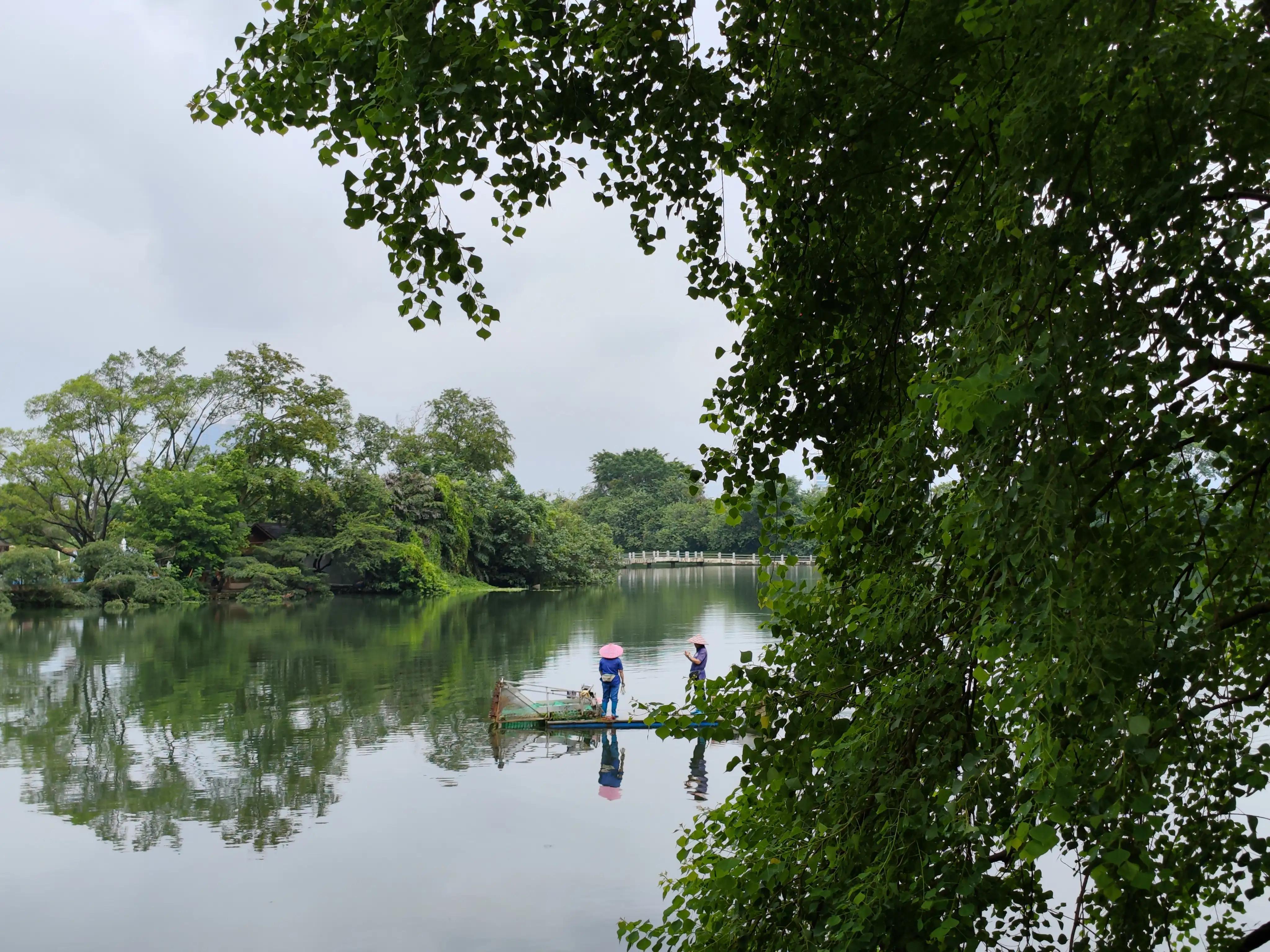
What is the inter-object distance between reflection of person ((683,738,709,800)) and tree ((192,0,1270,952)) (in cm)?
658

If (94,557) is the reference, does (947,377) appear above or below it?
above

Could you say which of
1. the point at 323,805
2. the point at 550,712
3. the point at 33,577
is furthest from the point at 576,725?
the point at 33,577

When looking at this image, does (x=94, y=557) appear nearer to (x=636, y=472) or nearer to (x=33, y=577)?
(x=33, y=577)

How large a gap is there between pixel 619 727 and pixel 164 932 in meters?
5.80

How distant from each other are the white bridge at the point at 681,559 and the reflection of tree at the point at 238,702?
29055 mm

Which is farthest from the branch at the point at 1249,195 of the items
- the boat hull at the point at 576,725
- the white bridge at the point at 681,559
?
the white bridge at the point at 681,559

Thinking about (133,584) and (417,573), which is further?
(417,573)

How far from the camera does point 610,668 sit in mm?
11836

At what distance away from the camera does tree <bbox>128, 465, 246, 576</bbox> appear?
30.3 meters

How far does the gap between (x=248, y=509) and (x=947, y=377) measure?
112 feet

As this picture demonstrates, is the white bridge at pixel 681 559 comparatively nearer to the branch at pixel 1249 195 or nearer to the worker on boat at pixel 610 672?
the worker on boat at pixel 610 672

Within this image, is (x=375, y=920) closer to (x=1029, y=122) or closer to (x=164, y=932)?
(x=164, y=932)

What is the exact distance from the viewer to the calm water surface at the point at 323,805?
6.83 metres

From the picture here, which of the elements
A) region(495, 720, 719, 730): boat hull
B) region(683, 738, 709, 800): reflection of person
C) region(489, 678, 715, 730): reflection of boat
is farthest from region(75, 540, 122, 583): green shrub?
region(683, 738, 709, 800): reflection of person
